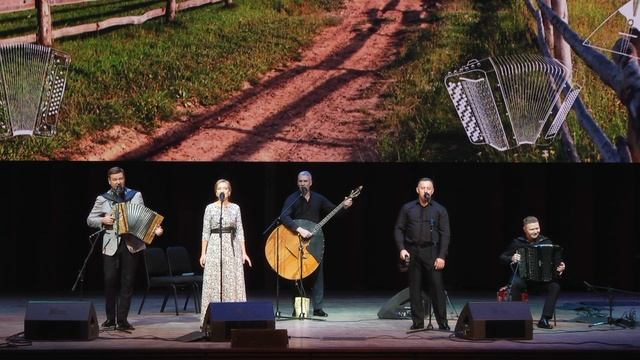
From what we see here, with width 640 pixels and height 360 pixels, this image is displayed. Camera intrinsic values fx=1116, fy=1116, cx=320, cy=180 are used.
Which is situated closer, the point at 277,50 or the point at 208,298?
the point at 208,298

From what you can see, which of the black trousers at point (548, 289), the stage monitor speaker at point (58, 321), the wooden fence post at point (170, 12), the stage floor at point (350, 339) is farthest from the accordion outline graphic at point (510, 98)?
the stage monitor speaker at point (58, 321)

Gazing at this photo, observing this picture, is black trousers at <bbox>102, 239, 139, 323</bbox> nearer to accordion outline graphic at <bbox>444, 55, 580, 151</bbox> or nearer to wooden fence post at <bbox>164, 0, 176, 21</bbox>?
wooden fence post at <bbox>164, 0, 176, 21</bbox>

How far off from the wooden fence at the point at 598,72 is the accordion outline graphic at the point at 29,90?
190 inches

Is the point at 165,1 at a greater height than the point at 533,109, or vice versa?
the point at 165,1

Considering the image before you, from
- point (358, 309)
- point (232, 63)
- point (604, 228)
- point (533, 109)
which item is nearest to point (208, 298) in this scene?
point (358, 309)

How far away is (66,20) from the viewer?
1102 cm

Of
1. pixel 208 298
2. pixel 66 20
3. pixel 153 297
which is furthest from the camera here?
pixel 153 297

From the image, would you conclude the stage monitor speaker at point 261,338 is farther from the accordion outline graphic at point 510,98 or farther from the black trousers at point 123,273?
the accordion outline graphic at point 510,98

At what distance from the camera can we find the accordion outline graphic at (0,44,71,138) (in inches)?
428

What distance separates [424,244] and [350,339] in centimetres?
108

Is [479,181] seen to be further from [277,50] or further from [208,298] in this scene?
[208,298]

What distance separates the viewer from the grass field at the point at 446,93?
36.7 feet

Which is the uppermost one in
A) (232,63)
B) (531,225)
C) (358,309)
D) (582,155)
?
(232,63)

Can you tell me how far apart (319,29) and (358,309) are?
2.87 metres
